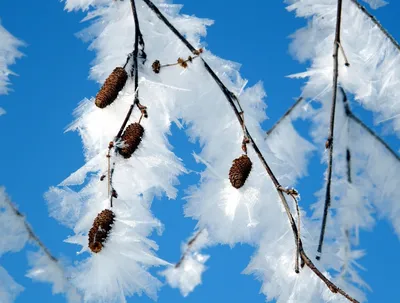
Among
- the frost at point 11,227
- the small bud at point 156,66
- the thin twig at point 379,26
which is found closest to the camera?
the small bud at point 156,66

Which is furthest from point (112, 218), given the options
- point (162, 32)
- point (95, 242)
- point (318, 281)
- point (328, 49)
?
point (328, 49)

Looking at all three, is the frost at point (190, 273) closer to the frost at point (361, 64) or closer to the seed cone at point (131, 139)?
the frost at point (361, 64)

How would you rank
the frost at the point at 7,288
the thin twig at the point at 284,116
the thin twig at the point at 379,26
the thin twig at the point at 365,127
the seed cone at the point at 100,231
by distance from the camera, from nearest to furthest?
the seed cone at the point at 100,231, the thin twig at the point at 379,26, the thin twig at the point at 365,127, the frost at the point at 7,288, the thin twig at the point at 284,116

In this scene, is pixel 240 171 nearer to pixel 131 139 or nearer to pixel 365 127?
pixel 131 139

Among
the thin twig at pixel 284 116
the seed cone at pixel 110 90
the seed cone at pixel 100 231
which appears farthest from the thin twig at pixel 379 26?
the seed cone at pixel 100 231

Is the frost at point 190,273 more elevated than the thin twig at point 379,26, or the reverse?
the frost at point 190,273

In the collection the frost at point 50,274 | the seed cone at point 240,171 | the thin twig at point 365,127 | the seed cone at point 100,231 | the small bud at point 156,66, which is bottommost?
the seed cone at point 100,231

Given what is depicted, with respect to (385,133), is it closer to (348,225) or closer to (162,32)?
(348,225)

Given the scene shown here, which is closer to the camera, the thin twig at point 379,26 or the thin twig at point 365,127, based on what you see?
the thin twig at point 379,26
